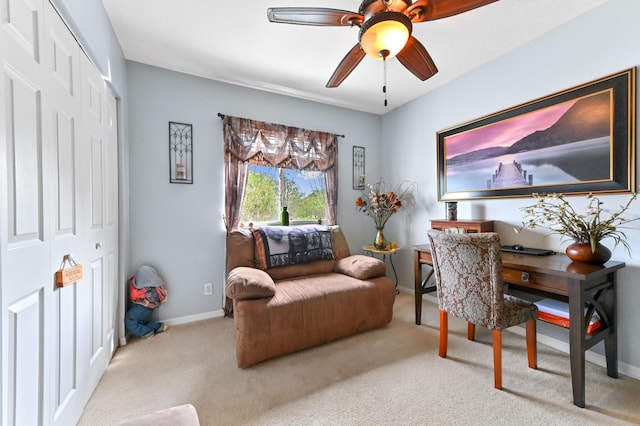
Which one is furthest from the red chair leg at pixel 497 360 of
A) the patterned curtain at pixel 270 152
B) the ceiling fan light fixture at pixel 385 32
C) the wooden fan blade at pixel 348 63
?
the patterned curtain at pixel 270 152

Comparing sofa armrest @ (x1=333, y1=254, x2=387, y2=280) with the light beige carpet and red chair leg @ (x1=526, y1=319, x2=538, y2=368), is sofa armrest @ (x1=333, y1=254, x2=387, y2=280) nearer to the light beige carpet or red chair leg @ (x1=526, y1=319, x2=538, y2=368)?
the light beige carpet

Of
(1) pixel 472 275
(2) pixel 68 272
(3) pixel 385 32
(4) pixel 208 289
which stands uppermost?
(3) pixel 385 32

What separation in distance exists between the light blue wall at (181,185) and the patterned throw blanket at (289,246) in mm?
559

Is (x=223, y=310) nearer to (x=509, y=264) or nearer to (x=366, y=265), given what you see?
(x=366, y=265)

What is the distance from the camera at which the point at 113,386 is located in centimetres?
167

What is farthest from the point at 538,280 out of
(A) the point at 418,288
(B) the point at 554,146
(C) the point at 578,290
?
(B) the point at 554,146

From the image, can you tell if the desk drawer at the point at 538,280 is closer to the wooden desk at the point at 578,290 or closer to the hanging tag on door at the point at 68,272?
the wooden desk at the point at 578,290

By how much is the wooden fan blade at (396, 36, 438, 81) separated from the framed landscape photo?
42.4 inches

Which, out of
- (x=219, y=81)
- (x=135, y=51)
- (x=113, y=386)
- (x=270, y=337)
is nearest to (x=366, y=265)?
(x=270, y=337)

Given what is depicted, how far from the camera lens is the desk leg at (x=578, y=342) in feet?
4.82

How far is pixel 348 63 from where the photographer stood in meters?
1.89

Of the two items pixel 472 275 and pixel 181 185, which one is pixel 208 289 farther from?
pixel 472 275

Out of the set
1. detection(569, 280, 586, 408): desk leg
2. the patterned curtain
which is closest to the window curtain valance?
the patterned curtain

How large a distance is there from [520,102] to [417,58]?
128 centimetres
